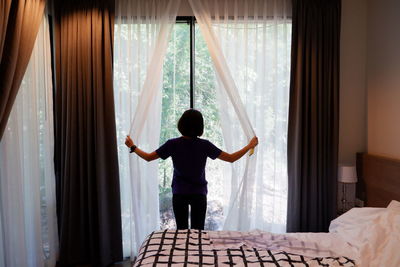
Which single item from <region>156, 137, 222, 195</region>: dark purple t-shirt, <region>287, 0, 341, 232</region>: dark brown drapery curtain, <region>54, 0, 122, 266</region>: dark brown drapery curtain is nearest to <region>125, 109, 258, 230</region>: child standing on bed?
<region>156, 137, 222, 195</region>: dark purple t-shirt

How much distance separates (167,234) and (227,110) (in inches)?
51.0

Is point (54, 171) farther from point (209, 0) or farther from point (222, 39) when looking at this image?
point (209, 0)

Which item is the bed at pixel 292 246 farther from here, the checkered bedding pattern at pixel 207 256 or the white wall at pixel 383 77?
the white wall at pixel 383 77

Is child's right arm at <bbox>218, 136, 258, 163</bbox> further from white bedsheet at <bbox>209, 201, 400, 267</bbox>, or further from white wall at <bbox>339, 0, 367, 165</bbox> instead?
white wall at <bbox>339, 0, 367, 165</bbox>

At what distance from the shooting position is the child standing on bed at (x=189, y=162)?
207 cm

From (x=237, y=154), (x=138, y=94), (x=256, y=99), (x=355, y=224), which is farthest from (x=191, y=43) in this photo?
(x=355, y=224)

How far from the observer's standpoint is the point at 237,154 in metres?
2.27

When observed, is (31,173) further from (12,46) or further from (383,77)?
(383,77)

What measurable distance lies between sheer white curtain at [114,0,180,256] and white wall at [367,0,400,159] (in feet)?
6.38

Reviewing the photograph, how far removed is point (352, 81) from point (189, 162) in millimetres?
1963

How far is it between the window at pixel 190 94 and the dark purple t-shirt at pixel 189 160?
0.58 metres

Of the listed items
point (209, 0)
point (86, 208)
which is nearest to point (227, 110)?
point (209, 0)

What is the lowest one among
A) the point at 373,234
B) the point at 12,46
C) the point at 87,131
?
the point at 373,234

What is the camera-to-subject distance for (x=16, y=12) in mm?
1900
